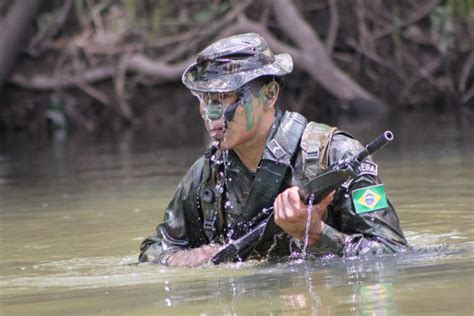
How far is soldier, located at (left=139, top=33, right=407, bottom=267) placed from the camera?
5281mm

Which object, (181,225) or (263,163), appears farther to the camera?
(181,225)

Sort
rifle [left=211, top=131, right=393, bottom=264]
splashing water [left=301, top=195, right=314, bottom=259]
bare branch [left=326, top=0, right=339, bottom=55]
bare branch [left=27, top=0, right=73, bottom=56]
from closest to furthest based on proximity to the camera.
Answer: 1. rifle [left=211, top=131, right=393, bottom=264]
2. splashing water [left=301, top=195, right=314, bottom=259]
3. bare branch [left=326, top=0, right=339, bottom=55]
4. bare branch [left=27, top=0, right=73, bottom=56]

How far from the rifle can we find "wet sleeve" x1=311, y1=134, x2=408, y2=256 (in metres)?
0.23

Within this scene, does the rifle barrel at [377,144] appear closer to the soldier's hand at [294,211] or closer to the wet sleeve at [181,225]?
the soldier's hand at [294,211]

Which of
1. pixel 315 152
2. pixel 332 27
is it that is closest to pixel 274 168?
pixel 315 152

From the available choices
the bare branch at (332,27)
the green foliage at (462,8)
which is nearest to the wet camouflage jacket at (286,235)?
the green foliage at (462,8)

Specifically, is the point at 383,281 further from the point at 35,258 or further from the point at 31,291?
the point at 35,258

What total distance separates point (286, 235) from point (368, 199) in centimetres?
45

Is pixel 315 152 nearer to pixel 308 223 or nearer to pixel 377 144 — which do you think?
pixel 308 223

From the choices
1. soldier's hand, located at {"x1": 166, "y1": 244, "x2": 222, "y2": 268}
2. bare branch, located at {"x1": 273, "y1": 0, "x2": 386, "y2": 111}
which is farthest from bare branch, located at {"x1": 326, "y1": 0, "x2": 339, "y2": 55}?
soldier's hand, located at {"x1": 166, "y1": 244, "x2": 222, "y2": 268}

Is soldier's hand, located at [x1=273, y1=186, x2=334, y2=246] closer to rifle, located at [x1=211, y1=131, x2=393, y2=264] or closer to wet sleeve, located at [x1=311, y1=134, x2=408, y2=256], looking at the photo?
rifle, located at [x1=211, y1=131, x2=393, y2=264]

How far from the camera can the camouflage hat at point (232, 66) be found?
5.34m

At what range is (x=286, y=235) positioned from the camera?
549 cm

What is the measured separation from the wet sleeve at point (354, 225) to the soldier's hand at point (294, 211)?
6.2 inches
